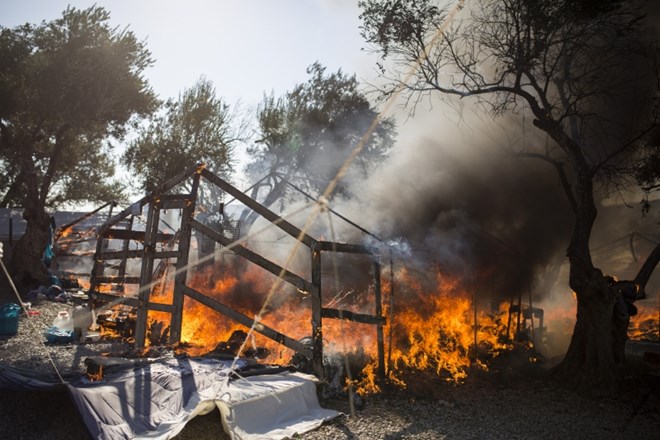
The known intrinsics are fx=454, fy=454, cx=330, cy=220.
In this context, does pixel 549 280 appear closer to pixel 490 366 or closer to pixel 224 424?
pixel 490 366

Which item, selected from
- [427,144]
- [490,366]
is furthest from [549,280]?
[490,366]

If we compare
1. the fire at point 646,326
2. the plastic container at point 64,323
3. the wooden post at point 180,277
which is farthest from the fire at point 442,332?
the plastic container at point 64,323

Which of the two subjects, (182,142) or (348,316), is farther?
(182,142)

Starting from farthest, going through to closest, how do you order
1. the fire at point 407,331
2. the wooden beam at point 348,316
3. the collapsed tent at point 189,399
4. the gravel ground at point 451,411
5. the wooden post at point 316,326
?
the fire at point 407,331, the wooden beam at point 348,316, the wooden post at point 316,326, the gravel ground at point 451,411, the collapsed tent at point 189,399

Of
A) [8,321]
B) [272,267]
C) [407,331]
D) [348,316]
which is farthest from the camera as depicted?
[8,321]

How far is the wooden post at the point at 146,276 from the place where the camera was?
A: 31.5 feet

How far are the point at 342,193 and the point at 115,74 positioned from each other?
12840mm

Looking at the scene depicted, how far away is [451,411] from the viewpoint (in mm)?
8469

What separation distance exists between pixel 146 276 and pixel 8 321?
6161 millimetres

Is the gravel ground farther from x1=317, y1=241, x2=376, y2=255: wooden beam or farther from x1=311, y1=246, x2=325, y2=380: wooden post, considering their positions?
x1=317, y1=241, x2=376, y2=255: wooden beam

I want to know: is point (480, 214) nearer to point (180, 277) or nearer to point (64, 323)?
point (180, 277)

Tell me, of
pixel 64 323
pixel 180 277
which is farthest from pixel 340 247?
pixel 64 323

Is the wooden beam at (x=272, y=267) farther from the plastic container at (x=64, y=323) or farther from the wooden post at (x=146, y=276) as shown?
the plastic container at (x=64, y=323)

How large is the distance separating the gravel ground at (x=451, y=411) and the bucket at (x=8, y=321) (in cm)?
140
